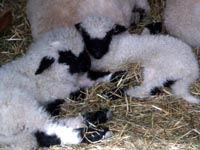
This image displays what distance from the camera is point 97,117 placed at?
4.54m

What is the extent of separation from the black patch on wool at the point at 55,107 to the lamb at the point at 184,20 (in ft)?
5.52

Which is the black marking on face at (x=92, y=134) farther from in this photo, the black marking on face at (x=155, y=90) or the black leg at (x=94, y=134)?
the black marking on face at (x=155, y=90)

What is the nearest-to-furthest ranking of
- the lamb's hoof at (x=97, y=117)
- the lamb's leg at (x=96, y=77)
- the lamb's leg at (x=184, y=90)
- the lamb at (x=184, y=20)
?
the lamb's hoof at (x=97, y=117)
the lamb's leg at (x=184, y=90)
the lamb's leg at (x=96, y=77)
the lamb at (x=184, y=20)

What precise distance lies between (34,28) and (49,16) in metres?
0.25

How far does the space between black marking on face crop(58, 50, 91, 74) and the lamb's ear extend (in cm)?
11

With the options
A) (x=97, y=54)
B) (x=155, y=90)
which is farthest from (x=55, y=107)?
(x=155, y=90)

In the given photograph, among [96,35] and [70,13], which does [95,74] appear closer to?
[96,35]

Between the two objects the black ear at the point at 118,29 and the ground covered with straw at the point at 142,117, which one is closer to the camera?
the ground covered with straw at the point at 142,117

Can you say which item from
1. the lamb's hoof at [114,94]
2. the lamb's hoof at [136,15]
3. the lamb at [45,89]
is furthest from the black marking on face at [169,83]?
the lamb's hoof at [136,15]

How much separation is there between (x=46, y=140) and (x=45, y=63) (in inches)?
34.3

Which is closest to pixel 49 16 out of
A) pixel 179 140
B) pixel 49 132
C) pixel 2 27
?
pixel 2 27

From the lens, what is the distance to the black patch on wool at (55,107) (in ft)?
15.5

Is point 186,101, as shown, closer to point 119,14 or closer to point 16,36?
point 119,14

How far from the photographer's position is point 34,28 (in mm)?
5676
